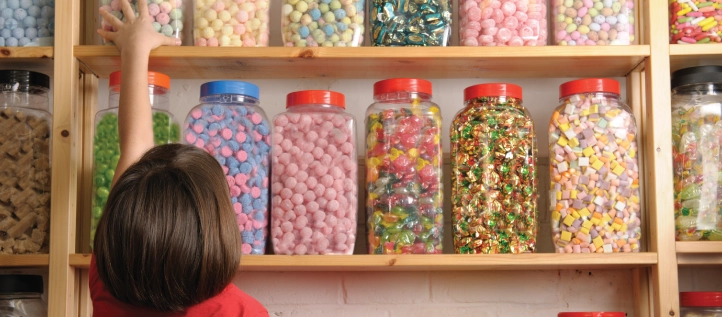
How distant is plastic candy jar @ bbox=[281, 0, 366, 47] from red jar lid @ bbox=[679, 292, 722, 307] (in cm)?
70

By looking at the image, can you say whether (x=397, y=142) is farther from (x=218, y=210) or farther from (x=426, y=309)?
(x=218, y=210)

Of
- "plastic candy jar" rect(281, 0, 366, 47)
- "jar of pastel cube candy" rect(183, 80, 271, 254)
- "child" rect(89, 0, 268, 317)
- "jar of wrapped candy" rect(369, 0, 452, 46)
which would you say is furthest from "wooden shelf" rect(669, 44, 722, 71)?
"child" rect(89, 0, 268, 317)

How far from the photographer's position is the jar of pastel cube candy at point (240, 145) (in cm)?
137

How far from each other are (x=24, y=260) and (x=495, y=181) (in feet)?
2.58

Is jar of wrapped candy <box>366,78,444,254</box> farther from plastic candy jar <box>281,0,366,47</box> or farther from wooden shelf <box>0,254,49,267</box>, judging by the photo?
wooden shelf <box>0,254,49,267</box>

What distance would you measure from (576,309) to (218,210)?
867 mm

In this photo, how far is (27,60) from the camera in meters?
1.46

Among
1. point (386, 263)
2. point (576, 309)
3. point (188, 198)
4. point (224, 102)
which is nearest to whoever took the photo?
point (188, 198)

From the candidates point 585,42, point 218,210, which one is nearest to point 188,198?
point 218,210

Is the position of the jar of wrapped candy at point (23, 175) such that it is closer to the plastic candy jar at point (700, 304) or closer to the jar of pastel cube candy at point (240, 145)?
the jar of pastel cube candy at point (240, 145)

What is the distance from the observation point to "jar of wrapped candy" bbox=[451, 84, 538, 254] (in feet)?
4.46

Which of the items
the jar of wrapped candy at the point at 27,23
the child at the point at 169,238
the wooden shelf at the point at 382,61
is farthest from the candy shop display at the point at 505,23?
the jar of wrapped candy at the point at 27,23

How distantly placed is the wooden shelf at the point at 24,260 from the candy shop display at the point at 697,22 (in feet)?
3.71

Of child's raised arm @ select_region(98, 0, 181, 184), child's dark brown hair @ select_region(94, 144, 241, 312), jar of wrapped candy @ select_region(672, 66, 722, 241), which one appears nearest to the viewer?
child's dark brown hair @ select_region(94, 144, 241, 312)
